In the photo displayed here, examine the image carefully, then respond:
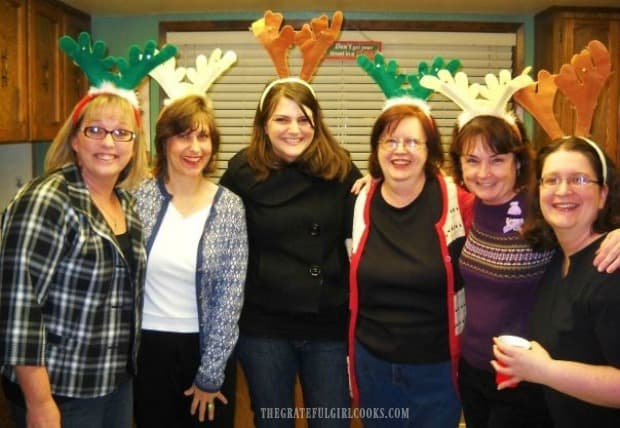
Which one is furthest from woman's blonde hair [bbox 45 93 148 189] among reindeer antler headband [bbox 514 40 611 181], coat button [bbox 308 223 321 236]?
reindeer antler headband [bbox 514 40 611 181]

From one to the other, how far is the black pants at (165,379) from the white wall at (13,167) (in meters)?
1.99

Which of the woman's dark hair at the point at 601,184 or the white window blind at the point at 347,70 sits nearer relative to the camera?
the woman's dark hair at the point at 601,184

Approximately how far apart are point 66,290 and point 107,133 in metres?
0.40

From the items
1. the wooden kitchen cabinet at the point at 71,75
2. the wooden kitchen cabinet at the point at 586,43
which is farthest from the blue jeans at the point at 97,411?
the wooden kitchen cabinet at the point at 586,43

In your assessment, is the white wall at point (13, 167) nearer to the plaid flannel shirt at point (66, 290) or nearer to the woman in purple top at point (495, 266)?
the plaid flannel shirt at point (66, 290)

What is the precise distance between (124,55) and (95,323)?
2.56 metres

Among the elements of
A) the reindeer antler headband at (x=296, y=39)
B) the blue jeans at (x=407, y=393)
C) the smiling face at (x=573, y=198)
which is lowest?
the blue jeans at (x=407, y=393)

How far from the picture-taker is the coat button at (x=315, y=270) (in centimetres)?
176

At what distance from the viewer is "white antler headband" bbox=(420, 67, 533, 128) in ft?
5.69

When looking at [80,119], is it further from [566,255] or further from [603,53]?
[603,53]

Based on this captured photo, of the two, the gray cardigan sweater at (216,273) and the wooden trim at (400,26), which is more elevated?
the wooden trim at (400,26)

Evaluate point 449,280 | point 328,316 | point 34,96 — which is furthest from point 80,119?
point 34,96

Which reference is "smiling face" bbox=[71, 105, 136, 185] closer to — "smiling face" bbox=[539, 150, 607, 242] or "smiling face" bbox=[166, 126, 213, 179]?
"smiling face" bbox=[166, 126, 213, 179]

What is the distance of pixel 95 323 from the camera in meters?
1.39
